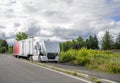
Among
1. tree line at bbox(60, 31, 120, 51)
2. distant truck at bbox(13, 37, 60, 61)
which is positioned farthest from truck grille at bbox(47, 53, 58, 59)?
tree line at bbox(60, 31, 120, 51)

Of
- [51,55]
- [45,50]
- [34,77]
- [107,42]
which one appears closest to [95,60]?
[51,55]

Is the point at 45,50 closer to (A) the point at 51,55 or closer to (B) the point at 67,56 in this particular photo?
(A) the point at 51,55

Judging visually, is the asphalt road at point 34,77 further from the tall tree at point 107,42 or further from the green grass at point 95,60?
the tall tree at point 107,42

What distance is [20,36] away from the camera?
112625 millimetres

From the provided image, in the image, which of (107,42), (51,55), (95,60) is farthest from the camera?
(107,42)

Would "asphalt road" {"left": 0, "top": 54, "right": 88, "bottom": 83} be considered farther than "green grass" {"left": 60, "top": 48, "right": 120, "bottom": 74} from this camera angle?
No

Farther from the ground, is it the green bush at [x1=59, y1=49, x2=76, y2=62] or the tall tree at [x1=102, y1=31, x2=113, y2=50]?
the tall tree at [x1=102, y1=31, x2=113, y2=50]

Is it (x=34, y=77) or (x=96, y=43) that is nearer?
(x=34, y=77)

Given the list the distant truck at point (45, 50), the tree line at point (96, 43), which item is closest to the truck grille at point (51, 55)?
the distant truck at point (45, 50)

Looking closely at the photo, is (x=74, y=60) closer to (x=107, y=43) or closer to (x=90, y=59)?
(x=90, y=59)

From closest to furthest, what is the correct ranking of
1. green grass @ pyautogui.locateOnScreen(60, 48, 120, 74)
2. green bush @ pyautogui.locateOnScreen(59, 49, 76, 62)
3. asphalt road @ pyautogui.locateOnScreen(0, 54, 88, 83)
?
asphalt road @ pyautogui.locateOnScreen(0, 54, 88, 83) < green grass @ pyautogui.locateOnScreen(60, 48, 120, 74) < green bush @ pyautogui.locateOnScreen(59, 49, 76, 62)

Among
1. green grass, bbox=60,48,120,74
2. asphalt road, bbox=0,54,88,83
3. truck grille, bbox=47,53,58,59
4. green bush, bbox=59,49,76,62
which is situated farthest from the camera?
green bush, bbox=59,49,76,62

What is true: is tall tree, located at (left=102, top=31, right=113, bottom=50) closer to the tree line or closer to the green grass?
the tree line

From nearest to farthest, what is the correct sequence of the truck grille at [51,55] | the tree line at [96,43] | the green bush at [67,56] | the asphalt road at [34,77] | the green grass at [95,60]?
the asphalt road at [34,77] < the green grass at [95,60] < the truck grille at [51,55] < the green bush at [67,56] < the tree line at [96,43]
